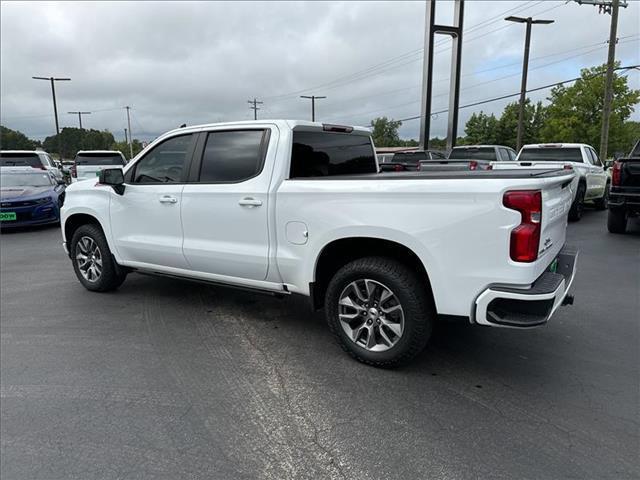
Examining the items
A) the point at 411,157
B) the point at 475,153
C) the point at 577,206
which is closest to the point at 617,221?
the point at 577,206

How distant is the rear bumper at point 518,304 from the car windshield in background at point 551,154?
34.3ft

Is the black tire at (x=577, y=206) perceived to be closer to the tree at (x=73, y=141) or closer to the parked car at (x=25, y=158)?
the parked car at (x=25, y=158)

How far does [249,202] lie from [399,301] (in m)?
1.50

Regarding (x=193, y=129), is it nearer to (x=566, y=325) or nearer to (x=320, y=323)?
(x=320, y=323)

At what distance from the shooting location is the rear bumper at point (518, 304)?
2.89 metres

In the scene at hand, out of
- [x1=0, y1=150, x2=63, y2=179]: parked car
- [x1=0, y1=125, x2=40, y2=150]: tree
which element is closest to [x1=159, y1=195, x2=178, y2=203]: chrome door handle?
[x1=0, y1=150, x2=63, y2=179]: parked car

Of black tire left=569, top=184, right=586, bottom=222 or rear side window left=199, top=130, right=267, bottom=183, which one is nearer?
rear side window left=199, top=130, right=267, bottom=183

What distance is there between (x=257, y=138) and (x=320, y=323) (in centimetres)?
183

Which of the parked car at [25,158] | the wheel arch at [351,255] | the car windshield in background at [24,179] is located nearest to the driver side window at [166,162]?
the wheel arch at [351,255]

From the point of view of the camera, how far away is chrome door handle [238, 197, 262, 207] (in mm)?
3968

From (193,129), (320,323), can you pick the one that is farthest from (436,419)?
(193,129)

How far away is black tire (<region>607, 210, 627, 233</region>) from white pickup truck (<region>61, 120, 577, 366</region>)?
253 inches

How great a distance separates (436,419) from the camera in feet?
9.72

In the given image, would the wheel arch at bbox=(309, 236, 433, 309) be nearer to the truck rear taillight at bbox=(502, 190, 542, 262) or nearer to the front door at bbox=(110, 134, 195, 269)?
the truck rear taillight at bbox=(502, 190, 542, 262)
